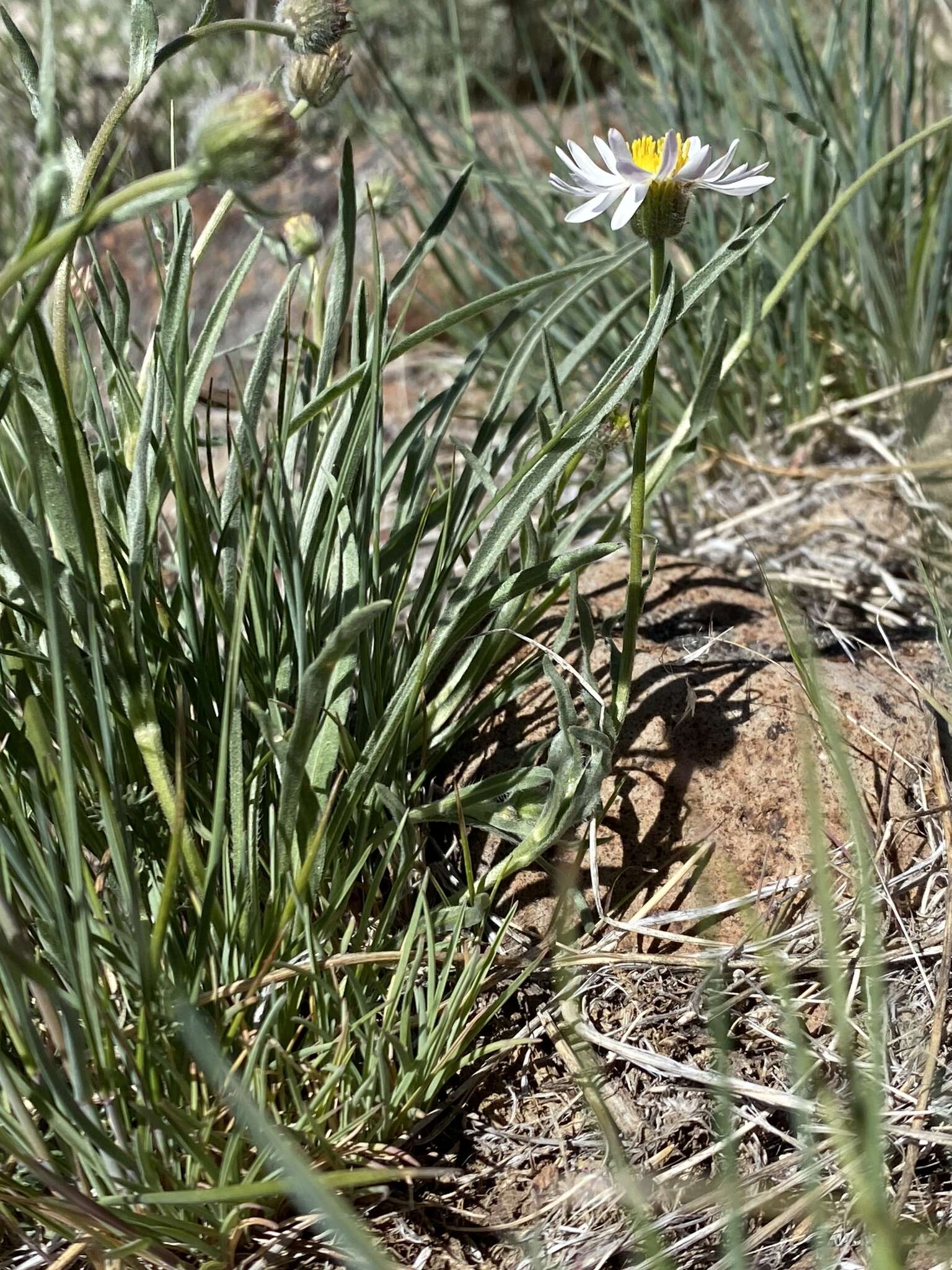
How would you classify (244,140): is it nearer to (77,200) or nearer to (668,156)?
(77,200)

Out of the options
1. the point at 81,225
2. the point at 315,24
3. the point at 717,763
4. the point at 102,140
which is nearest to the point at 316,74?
the point at 315,24

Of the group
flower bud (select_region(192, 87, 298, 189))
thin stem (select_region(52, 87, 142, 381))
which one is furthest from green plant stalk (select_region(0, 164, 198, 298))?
thin stem (select_region(52, 87, 142, 381))

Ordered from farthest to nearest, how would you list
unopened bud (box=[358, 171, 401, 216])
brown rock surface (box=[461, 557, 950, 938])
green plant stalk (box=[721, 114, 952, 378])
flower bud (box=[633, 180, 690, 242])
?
unopened bud (box=[358, 171, 401, 216]) < brown rock surface (box=[461, 557, 950, 938]) < green plant stalk (box=[721, 114, 952, 378]) < flower bud (box=[633, 180, 690, 242])

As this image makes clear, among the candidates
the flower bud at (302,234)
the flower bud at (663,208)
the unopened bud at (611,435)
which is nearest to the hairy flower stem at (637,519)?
the flower bud at (663,208)

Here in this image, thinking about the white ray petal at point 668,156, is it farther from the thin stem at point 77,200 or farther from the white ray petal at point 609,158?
the thin stem at point 77,200

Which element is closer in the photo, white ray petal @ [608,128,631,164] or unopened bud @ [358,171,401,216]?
white ray petal @ [608,128,631,164]

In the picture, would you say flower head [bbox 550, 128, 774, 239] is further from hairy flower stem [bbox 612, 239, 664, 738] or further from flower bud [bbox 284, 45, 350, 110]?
flower bud [bbox 284, 45, 350, 110]
